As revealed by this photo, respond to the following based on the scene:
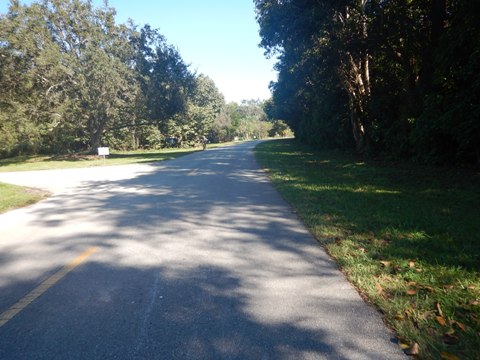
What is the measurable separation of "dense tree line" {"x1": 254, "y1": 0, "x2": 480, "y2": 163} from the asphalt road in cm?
849

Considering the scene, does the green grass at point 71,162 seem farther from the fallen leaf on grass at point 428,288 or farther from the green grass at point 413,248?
the fallen leaf on grass at point 428,288

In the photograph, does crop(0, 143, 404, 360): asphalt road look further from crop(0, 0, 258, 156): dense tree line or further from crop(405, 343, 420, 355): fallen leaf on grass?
crop(0, 0, 258, 156): dense tree line

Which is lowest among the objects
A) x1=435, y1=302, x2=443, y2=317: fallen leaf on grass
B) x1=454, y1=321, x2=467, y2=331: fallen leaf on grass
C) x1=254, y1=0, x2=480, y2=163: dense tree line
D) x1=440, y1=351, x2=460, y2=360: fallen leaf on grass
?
x1=435, y1=302, x2=443, y2=317: fallen leaf on grass

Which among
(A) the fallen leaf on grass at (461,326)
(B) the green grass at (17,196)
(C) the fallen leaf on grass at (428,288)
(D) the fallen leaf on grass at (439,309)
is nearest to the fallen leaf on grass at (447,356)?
(A) the fallen leaf on grass at (461,326)

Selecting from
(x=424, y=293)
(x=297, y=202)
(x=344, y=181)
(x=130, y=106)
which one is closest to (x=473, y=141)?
(x=344, y=181)

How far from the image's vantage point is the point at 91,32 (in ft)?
101

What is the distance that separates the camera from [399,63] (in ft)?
58.4

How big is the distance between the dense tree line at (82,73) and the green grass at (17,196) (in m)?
18.2

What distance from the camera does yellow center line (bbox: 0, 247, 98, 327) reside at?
341cm

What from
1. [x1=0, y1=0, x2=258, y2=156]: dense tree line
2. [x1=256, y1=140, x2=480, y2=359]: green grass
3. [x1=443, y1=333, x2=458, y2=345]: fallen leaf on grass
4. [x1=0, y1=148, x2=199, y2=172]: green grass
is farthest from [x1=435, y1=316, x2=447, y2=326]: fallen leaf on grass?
[x1=0, y1=0, x2=258, y2=156]: dense tree line

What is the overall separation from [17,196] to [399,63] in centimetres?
1847

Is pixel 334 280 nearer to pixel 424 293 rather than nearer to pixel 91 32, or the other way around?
pixel 424 293

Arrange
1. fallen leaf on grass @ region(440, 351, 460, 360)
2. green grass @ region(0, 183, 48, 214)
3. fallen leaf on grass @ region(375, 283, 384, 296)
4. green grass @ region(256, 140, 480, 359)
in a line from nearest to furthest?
fallen leaf on grass @ region(440, 351, 460, 360) → green grass @ region(256, 140, 480, 359) → fallen leaf on grass @ region(375, 283, 384, 296) → green grass @ region(0, 183, 48, 214)

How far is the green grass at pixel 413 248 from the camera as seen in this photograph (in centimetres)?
300
